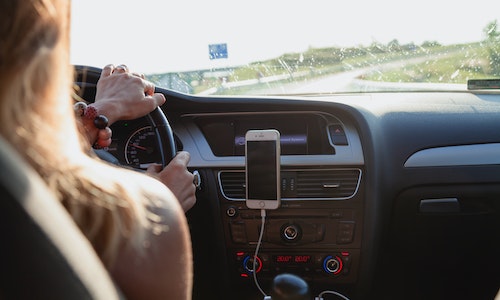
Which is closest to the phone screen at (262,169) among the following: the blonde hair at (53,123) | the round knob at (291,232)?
the round knob at (291,232)

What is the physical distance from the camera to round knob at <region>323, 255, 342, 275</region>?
308cm

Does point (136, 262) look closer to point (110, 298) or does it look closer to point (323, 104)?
point (110, 298)

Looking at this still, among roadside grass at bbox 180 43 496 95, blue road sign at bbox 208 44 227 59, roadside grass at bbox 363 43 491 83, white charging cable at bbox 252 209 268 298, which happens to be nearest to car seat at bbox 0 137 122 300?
white charging cable at bbox 252 209 268 298

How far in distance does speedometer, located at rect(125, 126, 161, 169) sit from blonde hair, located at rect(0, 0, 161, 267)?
6.70 feet

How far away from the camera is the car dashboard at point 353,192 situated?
2926mm

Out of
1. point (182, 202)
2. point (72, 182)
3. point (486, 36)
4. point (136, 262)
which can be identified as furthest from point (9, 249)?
point (486, 36)

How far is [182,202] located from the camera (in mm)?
2186

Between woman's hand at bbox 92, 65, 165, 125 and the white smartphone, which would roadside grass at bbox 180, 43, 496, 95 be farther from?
woman's hand at bbox 92, 65, 165, 125

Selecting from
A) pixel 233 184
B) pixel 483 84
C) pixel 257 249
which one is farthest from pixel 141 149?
pixel 483 84

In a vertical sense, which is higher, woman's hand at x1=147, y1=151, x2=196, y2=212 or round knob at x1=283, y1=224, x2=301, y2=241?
woman's hand at x1=147, y1=151, x2=196, y2=212

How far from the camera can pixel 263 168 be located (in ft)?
9.34

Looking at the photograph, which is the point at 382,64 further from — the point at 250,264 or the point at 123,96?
the point at 123,96

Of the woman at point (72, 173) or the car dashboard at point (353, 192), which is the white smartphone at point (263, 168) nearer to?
the car dashboard at point (353, 192)

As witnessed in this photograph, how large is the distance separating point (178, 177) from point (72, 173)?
1204mm
